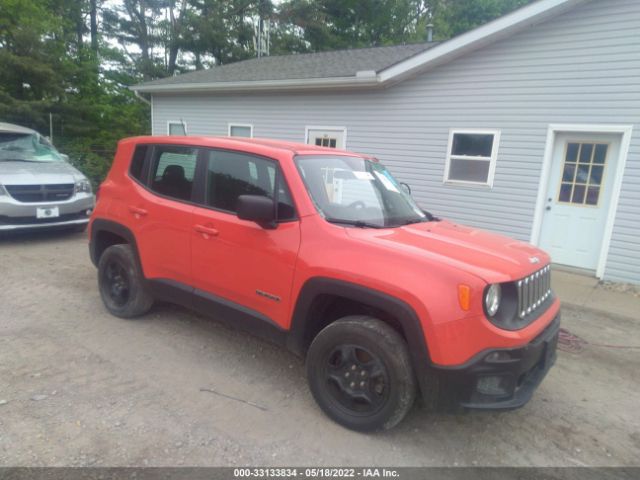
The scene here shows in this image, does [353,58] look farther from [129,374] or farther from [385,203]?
[129,374]

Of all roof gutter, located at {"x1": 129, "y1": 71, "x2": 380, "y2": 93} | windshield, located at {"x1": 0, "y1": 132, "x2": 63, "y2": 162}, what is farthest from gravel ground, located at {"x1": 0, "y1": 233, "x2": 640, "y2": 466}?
roof gutter, located at {"x1": 129, "y1": 71, "x2": 380, "y2": 93}

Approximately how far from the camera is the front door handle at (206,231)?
3245 millimetres

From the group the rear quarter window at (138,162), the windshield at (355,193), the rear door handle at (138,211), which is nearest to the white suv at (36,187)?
the rear quarter window at (138,162)

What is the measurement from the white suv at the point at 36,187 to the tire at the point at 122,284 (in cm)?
313

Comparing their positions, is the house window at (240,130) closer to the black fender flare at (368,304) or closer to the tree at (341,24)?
the black fender flare at (368,304)

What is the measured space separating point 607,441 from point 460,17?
27208 mm

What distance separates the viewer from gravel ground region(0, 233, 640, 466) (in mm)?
2443

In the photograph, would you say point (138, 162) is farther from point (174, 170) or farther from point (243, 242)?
point (243, 242)

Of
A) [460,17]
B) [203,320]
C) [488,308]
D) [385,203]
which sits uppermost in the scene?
[460,17]

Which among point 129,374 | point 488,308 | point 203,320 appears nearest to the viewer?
point 488,308

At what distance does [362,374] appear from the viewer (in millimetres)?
2625

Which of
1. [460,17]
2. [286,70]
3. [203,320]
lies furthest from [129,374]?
[460,17]

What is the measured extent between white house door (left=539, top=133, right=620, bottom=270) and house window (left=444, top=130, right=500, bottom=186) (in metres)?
1.03

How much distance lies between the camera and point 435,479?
2.32 meters
